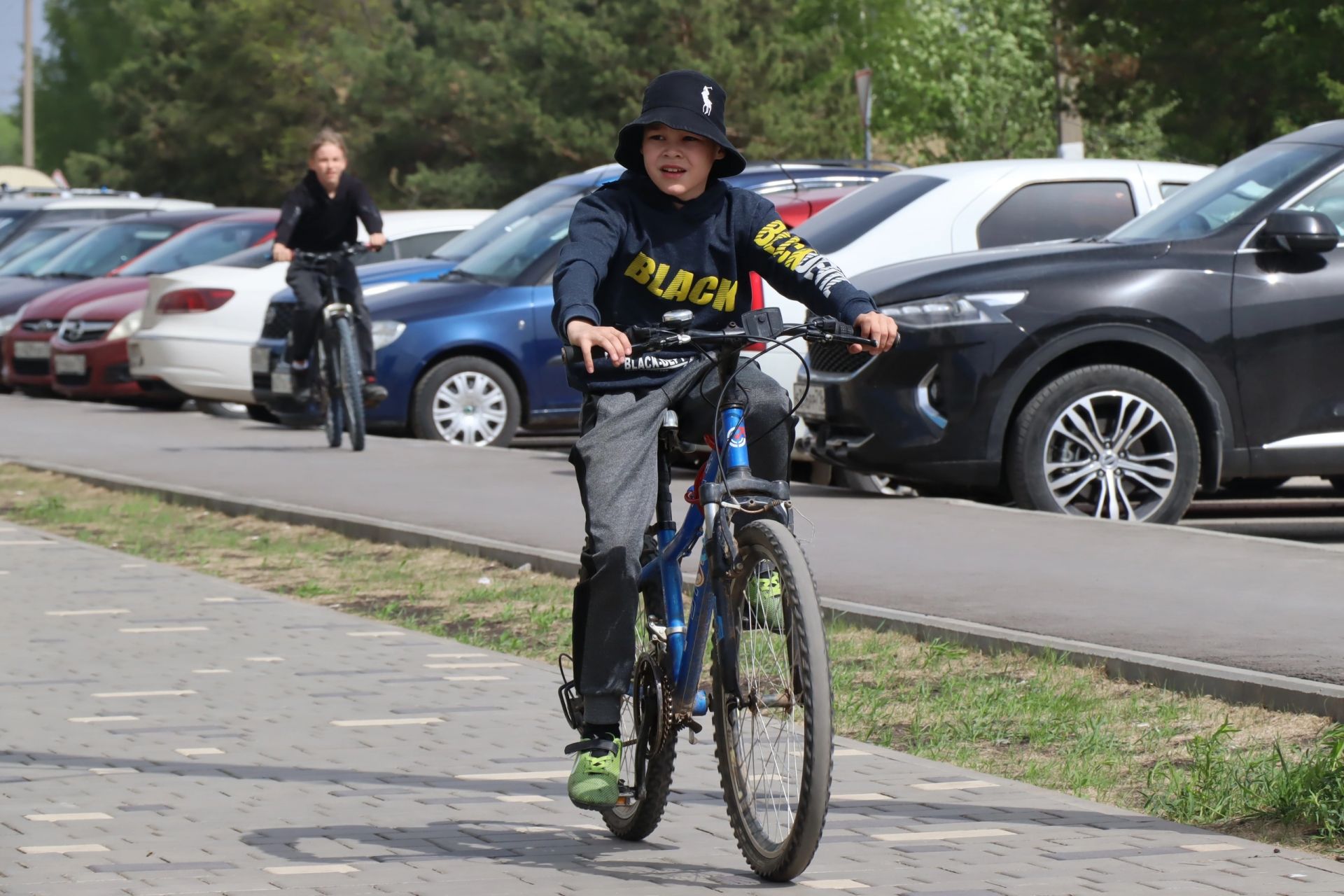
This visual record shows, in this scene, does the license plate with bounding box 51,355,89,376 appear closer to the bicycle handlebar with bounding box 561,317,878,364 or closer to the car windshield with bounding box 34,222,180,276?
the car windshield with bounding box 34,222,180,276

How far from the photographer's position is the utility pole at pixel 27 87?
224 ft

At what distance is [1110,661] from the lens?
6793mm

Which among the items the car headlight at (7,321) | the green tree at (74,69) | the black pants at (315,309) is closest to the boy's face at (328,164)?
the black pants at (315,309)

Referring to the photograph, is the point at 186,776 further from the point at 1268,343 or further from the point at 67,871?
the point at 1268,343

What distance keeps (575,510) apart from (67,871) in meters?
6.38

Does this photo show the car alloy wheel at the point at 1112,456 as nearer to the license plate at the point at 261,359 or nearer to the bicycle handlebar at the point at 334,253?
the bicycle handlebar at the point at 334,253

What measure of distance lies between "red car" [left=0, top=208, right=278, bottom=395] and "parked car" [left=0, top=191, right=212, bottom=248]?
3.85m

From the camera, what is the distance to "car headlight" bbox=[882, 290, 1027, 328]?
1035 centimetres

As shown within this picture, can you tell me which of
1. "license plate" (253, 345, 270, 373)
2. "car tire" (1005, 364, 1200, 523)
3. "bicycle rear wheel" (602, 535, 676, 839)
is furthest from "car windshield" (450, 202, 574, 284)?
"bicycle rear wheel" (602, 535, 676, 839)

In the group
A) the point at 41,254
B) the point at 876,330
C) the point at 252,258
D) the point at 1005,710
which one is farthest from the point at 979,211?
the point at 41,254

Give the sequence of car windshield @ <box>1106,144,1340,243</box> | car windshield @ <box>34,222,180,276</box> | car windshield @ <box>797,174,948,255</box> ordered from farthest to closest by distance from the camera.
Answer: car windshield @ <box>34,222,180,276</box> < car windshield @ <box>797,174,948,255</box> < car windshield @ <box>1106,144,1340,243</box>

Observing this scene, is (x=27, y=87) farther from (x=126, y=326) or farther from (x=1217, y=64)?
(x=126, y=326)

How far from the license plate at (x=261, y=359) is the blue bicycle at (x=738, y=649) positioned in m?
11.8

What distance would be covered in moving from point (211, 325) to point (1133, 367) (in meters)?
9.41
